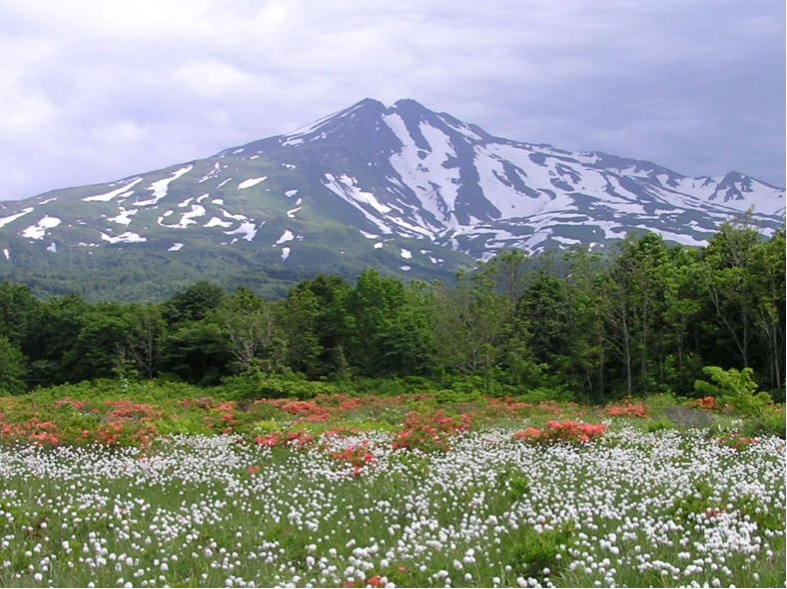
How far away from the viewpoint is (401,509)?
10.7m

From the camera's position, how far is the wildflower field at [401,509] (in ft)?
25.1

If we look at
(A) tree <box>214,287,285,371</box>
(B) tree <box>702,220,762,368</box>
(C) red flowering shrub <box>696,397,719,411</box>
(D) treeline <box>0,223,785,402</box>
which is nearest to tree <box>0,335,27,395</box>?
(D) treeline <box>0,223,785,402</box>

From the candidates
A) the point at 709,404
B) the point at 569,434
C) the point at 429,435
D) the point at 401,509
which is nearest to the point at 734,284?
the point at 709,404

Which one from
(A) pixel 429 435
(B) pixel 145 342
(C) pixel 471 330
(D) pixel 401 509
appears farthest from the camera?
(B) pixel 145 342

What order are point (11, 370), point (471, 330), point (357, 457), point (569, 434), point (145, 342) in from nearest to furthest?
point (357, 457)
point (569, 434)
point (471, 330)
point (11, 370)
point (145, 342)

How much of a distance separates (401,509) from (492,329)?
3544 centimetres

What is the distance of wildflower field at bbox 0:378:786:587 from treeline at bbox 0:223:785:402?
21.7 m

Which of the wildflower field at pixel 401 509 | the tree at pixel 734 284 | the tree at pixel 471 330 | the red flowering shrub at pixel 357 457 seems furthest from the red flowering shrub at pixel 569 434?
the tree at pixel 471 330

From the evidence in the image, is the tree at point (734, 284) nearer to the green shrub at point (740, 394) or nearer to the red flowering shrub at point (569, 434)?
the green shrub at point (740, 394)

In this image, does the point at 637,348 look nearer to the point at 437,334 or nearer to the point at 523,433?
the point at 437,334

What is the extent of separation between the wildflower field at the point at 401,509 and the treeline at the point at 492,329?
71.1 feet

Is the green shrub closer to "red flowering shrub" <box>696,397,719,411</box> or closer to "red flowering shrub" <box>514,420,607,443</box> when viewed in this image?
"red flowering shrub" <box>696,397,719,411</box>

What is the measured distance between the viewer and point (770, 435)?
15.5m

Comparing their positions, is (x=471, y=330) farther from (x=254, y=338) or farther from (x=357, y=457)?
(x=357, y=457)
